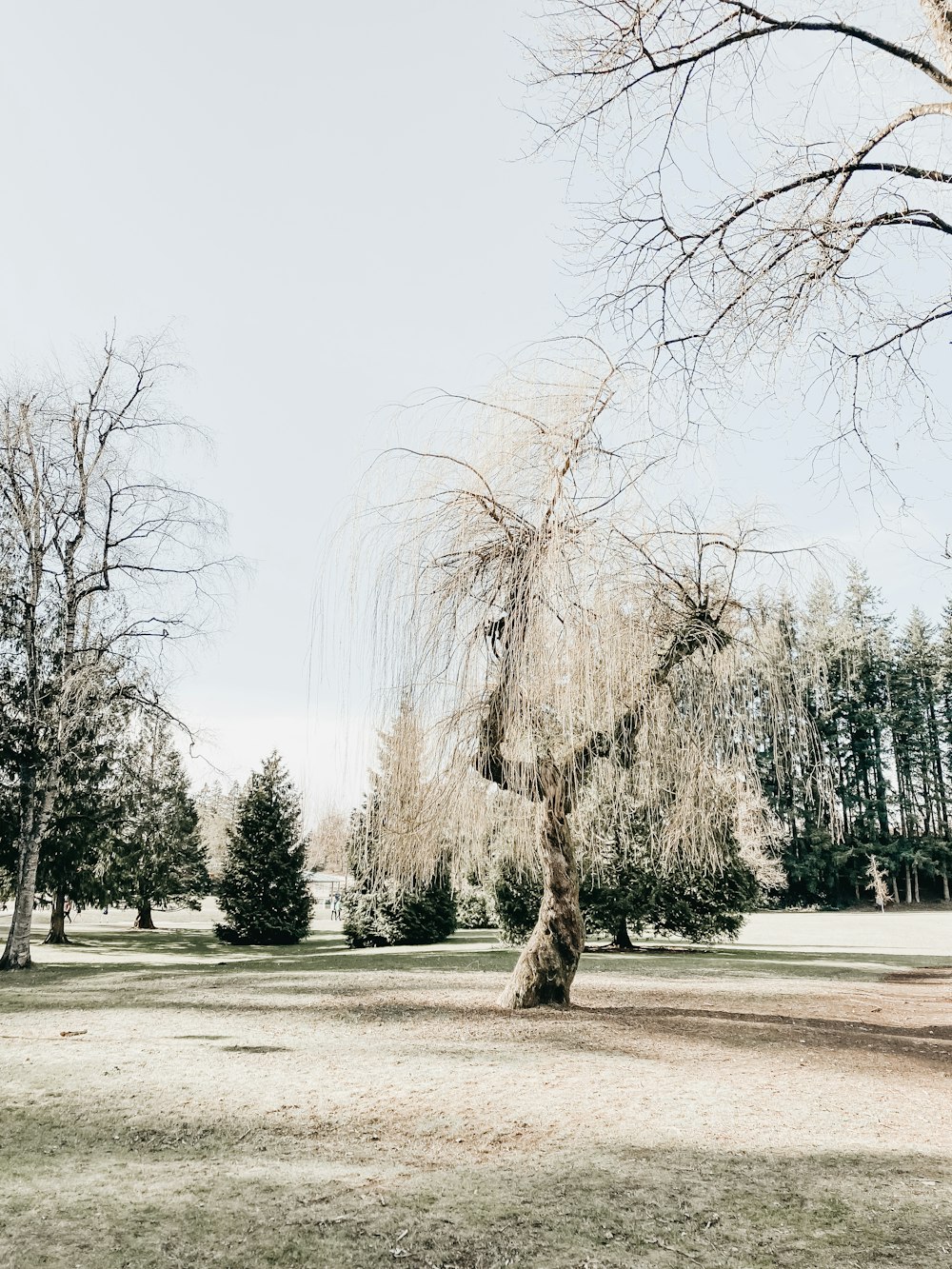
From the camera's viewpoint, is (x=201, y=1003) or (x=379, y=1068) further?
(x=201, y=1003)

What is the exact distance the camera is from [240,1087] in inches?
231

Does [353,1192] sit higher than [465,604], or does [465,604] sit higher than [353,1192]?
[465,604]

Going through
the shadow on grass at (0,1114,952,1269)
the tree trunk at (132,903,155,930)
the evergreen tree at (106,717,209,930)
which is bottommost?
the tree trunk at (132,903,155,930)

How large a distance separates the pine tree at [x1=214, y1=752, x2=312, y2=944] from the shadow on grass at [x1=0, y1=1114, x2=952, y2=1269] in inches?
Result: 733

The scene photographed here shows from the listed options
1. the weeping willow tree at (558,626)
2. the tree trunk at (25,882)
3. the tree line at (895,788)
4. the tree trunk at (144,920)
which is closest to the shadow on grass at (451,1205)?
the weeping willow tree at (558,626)

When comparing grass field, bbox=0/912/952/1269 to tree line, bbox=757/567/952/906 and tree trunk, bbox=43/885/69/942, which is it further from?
tree line, bbox=757/567/952/906

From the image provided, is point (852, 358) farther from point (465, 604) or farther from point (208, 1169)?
point (208, 1169)

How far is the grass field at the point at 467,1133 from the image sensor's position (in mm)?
3439

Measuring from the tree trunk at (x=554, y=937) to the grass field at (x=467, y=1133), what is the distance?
0.32 meters

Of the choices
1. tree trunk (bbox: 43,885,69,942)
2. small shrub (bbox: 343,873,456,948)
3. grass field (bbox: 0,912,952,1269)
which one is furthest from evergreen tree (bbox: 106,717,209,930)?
grass field (bbox: 0,912,952,1269)

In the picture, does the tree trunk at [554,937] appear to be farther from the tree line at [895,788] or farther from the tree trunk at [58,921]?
the tree line at [895,788]

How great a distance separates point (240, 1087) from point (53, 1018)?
4.20 m

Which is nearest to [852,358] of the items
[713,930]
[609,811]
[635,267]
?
[635,267]

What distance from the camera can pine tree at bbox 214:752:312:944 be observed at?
22.8m
